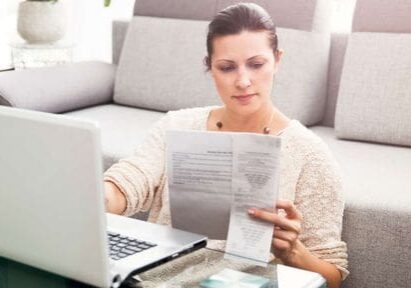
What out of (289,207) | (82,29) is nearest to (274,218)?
(289,207)

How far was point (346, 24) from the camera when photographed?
8.84ft

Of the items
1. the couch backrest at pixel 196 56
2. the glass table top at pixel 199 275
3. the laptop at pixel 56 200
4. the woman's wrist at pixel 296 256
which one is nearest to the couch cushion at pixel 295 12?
the couch backrest at pixel 196 56

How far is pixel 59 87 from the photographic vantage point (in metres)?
2.48

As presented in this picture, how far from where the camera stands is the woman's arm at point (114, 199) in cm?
129

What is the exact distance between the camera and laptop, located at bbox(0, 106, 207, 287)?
0.85m

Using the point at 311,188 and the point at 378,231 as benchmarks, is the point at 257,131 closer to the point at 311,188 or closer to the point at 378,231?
the point at 311,188

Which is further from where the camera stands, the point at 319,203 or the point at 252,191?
the point at 319,203

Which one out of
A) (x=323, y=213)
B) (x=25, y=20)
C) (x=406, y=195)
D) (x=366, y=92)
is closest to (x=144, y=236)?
(x=323, y=213)

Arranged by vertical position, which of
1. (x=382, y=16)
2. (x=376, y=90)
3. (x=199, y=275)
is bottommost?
(x=199, y=275)

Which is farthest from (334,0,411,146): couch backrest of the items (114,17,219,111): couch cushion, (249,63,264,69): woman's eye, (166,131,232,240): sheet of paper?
(166,131,232,240): sheet of paper

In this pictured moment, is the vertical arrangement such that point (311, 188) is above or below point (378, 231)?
above

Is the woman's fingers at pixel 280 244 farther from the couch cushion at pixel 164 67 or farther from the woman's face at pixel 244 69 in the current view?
the couch cushion at pixel 164 67

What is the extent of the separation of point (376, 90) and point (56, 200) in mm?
1412

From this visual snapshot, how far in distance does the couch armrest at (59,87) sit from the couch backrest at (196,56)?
0.08 meters
